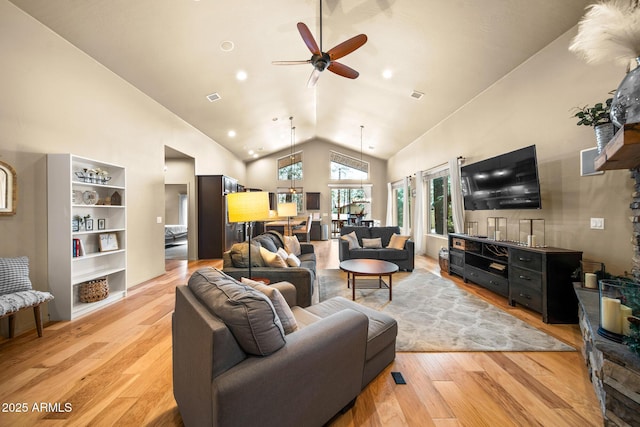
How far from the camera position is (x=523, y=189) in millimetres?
3104

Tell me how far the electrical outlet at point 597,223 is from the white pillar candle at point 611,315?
170 centimetres

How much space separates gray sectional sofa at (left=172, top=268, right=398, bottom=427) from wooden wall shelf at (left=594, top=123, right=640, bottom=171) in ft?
5.12

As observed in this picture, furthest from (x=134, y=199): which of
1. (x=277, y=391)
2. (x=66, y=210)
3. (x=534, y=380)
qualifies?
(x=534, y=380)

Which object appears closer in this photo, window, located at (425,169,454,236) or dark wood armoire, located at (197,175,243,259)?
window, located at (425,169,454,236)

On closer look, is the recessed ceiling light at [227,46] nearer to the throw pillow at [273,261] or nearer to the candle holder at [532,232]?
the throw pillow at [273,261]

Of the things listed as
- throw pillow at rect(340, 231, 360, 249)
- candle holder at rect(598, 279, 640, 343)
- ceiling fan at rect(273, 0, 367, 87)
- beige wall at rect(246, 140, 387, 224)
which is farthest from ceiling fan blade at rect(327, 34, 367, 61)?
beige wall at rect(246, 140, 387, 224)

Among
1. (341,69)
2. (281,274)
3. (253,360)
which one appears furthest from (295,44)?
(253,360)

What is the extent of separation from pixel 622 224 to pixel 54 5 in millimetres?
6023

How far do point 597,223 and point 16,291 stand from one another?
575 centimetres

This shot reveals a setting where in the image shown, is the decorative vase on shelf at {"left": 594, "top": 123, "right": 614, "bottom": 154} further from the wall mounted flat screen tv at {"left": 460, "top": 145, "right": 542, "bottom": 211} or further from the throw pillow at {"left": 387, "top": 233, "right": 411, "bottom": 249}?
the throw pillow at {"left": 387, "top": 233, "right": 411, "bottom": 249}

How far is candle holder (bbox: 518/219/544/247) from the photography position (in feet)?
9.62

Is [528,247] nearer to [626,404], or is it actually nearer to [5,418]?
[626,404]

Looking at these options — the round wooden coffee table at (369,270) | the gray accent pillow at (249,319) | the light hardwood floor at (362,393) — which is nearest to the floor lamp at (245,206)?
the gray accent pillow at (249,319)

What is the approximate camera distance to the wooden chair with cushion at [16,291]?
204cm
